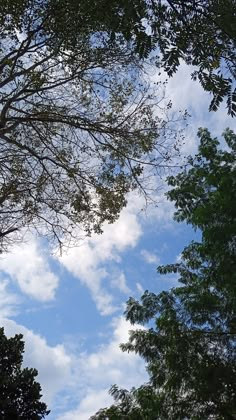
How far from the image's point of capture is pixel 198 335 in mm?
8008

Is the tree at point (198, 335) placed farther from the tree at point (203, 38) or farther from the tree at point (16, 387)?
the tree at point (203, 38)

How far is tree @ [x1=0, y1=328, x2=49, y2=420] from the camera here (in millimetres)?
8781

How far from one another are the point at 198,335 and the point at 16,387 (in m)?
3.68

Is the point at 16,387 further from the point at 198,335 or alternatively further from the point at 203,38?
the point at 203,38

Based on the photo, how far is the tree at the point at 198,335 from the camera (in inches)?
296

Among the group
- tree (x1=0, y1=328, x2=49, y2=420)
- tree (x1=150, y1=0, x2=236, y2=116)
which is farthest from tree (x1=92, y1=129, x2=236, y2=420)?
tree (x1=150, y1=0, x2=236, y2=116)

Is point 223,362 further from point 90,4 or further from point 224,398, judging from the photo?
point 90,4

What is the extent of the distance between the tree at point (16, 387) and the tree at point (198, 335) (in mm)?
1619

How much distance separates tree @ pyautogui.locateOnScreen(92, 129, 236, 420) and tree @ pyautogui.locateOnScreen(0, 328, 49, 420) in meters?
1.62

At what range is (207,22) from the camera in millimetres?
3910

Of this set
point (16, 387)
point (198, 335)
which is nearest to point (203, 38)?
point (198, 335)

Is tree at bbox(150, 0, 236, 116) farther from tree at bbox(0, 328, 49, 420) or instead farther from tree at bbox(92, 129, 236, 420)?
tree at bbox(0, 328, 49, 420)

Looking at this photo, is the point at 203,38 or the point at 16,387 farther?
the point at 16,387

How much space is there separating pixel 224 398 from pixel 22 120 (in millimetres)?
5340
